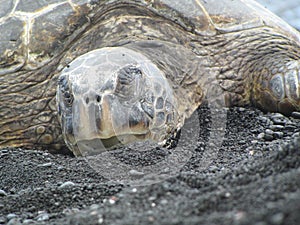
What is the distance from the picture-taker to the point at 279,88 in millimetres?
3377

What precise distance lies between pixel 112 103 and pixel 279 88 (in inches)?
48.6

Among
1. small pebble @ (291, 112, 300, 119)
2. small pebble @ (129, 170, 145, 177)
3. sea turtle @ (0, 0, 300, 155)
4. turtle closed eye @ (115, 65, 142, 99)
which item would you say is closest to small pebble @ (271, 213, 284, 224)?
small pebble @ (129, 170, 145, 177)

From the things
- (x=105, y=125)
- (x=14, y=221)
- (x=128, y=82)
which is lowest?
(x=14, y=221)

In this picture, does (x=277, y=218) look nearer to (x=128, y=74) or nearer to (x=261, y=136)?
(x=261, y=136)

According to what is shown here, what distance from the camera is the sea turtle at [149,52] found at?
339 centimetres

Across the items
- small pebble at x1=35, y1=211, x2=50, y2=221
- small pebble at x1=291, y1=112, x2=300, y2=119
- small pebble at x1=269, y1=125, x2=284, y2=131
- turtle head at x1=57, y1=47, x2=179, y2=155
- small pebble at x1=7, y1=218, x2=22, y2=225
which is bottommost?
small pebble at x1=7, y1=218, x2=22, y2=225

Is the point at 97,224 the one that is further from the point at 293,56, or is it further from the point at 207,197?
the point at 293,56

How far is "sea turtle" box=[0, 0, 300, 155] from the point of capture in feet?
11.1

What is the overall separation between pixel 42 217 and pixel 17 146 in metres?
1.67

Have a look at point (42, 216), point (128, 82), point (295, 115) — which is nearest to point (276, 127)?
point (295, 115)

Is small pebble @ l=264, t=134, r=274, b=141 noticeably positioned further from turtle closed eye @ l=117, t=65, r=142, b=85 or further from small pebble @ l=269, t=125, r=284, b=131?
turtle closed eye @ l=117, t=65, r=142, b=85

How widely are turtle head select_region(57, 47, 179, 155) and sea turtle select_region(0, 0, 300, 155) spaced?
119mm

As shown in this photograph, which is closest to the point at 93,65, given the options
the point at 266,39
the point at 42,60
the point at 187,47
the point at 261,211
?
the point at 42,60

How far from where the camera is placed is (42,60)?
344 cm
